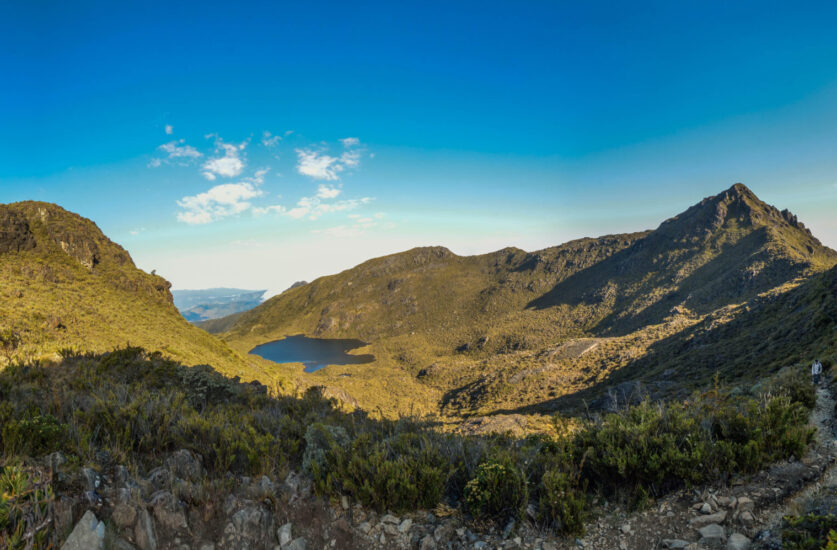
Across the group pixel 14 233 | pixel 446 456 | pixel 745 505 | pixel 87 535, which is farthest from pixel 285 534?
pixel 14 233

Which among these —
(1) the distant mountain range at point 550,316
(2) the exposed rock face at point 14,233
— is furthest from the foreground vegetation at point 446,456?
(2) the exposed rock face at point 14,233

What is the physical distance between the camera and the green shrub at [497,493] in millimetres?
4609

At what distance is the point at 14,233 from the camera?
121ft

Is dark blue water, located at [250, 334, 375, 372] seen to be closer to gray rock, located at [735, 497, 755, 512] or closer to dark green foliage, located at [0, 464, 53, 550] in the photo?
dark green foliage, located at [0, 464, 53, 550]

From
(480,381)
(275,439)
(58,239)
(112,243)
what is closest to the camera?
(275,439)

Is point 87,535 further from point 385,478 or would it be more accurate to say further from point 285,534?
point 385,478

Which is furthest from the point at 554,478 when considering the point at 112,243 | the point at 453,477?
the point at 112,243

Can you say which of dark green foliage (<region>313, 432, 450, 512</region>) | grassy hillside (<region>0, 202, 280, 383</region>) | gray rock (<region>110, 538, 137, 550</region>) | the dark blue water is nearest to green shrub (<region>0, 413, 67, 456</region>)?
gray rock (<region>110, 538, 137, 550</region>)

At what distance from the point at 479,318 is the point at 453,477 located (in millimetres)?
128042

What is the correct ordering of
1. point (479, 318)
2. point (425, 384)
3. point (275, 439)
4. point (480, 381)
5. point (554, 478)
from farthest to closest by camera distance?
point (479, 318), point (425, 384), point (480, 381), point (275, 439), point (554, 478)

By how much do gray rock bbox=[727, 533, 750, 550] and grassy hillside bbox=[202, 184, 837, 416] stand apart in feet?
110

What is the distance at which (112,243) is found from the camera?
181 feet

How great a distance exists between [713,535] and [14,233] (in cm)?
5967

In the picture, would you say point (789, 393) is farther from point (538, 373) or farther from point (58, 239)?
point (58, 239)
